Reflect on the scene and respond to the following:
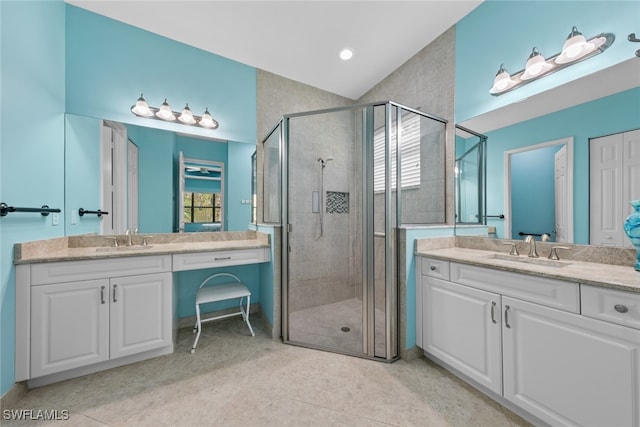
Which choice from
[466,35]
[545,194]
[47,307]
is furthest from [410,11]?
[47,307]

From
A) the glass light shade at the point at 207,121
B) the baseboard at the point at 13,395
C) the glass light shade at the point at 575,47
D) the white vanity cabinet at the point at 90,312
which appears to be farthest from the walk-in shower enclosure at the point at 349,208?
the baseboard at the point at 13,395

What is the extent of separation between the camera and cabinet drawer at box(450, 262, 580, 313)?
1.09 metres

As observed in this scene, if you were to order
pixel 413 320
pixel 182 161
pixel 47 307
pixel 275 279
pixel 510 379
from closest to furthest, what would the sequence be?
pixel 510 379, pixel 47 307, pixel 413 320, pixel 275 279, pixel 182 161

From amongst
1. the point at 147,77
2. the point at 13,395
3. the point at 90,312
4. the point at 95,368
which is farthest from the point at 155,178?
the point at 13,395

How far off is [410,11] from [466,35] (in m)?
0.53

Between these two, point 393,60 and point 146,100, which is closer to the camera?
point 146,100

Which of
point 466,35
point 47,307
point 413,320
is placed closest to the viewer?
point 47,307

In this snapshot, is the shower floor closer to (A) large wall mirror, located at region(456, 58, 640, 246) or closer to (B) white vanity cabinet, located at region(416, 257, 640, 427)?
(B) white vanity cabinet, located at region(416, 257, 640, 427)

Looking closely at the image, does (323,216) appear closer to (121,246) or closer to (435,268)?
(435,268)

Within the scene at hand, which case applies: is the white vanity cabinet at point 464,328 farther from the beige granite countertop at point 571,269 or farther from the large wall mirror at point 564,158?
the large wall mirror at point 564,158

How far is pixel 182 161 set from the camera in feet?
7.82

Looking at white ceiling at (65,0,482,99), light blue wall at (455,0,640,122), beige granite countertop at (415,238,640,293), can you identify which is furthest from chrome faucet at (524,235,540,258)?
white ceiling at (65,0,482,99)

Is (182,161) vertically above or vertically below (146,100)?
below

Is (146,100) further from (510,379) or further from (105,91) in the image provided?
(510,379)
